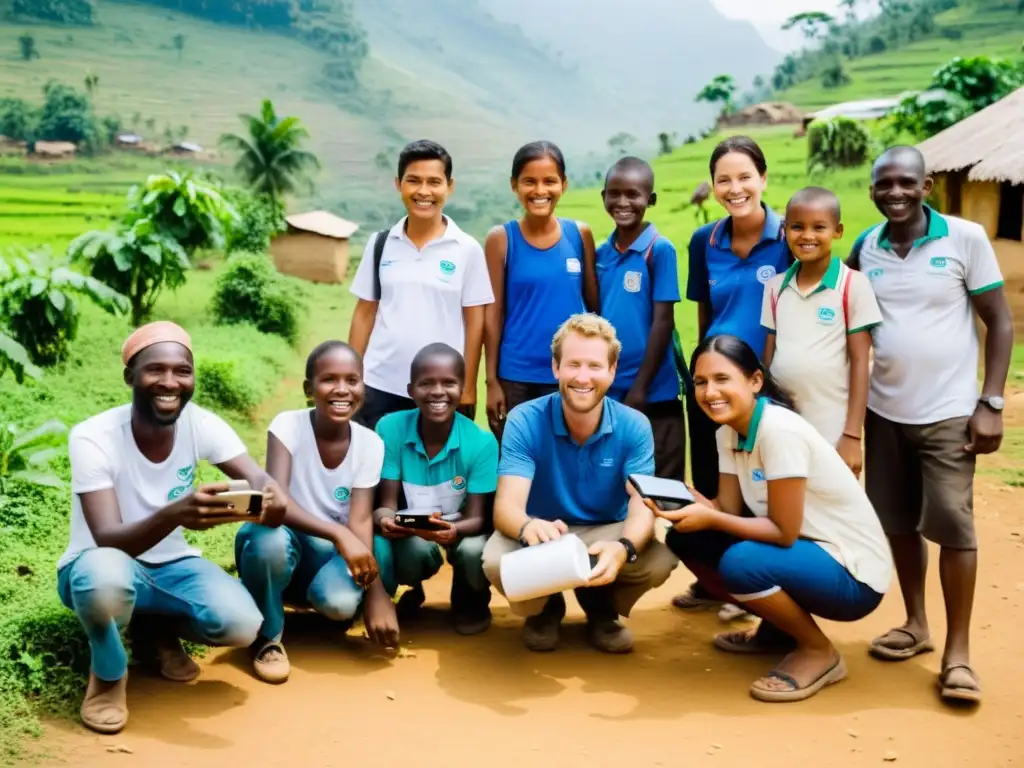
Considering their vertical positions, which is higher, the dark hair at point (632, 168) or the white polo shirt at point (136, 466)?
the dark hair at point (632, 168)

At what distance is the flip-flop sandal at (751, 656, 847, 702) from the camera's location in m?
3.49

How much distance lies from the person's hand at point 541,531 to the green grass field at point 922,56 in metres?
33.7

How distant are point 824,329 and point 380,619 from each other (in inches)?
73.7

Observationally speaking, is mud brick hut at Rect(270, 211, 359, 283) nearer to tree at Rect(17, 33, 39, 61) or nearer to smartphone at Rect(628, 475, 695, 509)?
tree at Rect(17, 33, 39, 61)

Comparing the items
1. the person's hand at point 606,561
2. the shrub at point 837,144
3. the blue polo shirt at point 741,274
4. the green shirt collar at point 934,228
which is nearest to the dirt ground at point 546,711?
the person's hand at point 606,561

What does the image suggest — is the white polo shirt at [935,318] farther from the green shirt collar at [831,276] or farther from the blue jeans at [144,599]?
the blue jeans at [144,599]

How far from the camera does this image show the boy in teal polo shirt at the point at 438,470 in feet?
12.8

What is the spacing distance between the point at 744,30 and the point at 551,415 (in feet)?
428

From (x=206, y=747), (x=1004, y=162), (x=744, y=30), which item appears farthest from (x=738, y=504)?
(x=744, y=30)

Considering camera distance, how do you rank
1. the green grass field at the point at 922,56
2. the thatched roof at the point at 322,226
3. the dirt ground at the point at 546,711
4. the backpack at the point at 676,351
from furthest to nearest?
the green grass field at the point at 922,56
the thatched roof at the point at 322,226
the backpack at the point at 676,351
the dirt ground at the point at 546,711

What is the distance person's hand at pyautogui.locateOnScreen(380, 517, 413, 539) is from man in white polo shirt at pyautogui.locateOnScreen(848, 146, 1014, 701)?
1.77 m

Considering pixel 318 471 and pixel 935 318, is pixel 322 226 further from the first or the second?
pixel 935 318

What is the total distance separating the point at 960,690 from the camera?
3.43 metres

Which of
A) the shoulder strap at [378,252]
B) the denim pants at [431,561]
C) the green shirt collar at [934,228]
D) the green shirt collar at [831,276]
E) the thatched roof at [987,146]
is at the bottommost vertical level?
the denim pants at [431,561]
